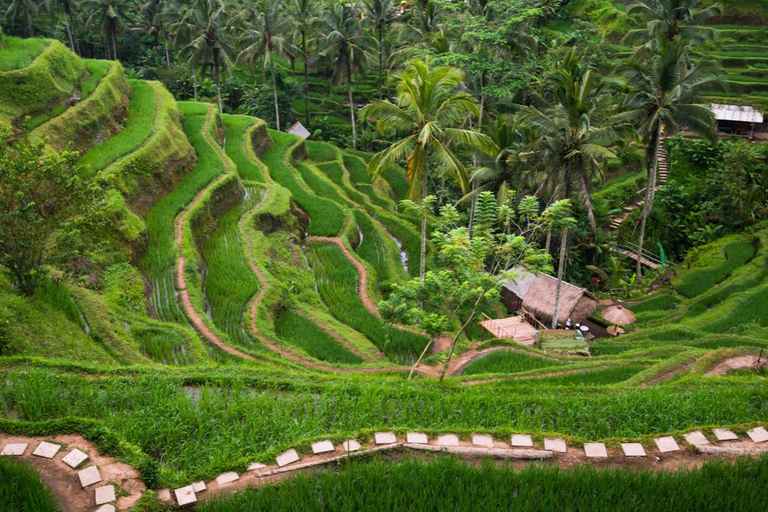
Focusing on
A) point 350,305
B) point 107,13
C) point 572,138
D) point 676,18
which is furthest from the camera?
point 107,13

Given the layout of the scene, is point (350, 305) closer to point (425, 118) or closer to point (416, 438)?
point (425, 118)

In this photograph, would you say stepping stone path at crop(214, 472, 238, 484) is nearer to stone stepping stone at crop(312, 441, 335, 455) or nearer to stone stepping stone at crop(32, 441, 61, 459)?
stone stepping stone at crop(312, 441, 335, 455)

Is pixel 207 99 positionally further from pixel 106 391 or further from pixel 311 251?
pixel 106 391

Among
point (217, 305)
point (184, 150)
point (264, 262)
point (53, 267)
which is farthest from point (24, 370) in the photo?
point (184, 150)

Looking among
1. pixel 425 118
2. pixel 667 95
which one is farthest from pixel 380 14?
pixel 425 118

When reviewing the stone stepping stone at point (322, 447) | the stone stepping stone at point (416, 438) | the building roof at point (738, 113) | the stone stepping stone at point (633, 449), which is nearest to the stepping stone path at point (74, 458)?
the stone stepping stone at point (322, 447)

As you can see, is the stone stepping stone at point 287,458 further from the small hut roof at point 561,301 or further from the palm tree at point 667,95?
the palm tree at point 667,95
